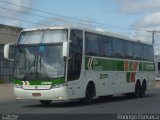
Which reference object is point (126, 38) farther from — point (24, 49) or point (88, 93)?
point (24, 49)

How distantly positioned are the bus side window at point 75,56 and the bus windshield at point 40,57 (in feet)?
1.56

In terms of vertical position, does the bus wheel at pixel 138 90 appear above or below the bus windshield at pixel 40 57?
below

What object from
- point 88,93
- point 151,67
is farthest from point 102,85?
point 151,67

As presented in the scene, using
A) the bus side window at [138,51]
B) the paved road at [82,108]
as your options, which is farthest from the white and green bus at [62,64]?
the bus side window at [138,51]

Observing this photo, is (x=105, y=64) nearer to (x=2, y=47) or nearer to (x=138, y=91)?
(x=138, y=91)

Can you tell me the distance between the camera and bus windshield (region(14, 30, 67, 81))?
22.1m

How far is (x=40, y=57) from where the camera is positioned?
73.5 ft

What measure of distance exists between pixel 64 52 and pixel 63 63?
816 mm

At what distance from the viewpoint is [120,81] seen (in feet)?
93.4

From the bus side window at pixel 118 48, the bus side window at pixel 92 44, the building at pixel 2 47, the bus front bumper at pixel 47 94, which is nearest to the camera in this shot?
the bus front bumper at pixel 47 94

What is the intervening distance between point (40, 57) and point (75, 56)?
158 cm

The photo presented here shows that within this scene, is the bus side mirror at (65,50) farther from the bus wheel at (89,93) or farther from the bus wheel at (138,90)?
the bus wheel at (138,90)

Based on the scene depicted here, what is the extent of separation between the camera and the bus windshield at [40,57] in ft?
72.5

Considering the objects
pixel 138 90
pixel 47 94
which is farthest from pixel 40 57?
pixel 138 90
